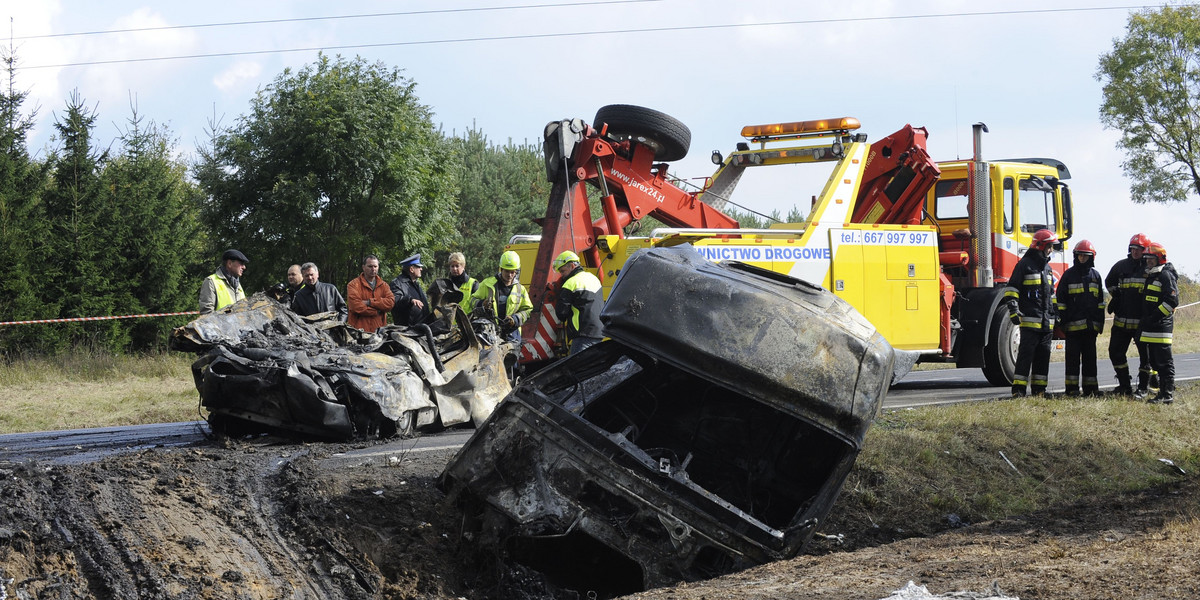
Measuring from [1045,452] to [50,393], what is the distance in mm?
11757

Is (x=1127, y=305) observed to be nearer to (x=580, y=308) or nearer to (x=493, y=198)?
(x=580, y=308)

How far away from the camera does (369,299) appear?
1098cm

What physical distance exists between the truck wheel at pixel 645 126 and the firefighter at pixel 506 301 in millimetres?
1972

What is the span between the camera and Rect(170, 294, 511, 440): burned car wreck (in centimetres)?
799

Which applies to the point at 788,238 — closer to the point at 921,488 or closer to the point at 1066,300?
the point at 1066,300

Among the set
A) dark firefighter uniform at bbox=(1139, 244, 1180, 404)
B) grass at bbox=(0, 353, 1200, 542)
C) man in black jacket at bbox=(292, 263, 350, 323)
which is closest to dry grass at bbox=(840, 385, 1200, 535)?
grass at bbox=(0, 353, 1200, 542)

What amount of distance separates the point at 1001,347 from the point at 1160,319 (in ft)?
6.91

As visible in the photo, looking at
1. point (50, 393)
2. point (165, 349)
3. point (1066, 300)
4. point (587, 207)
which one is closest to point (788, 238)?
point (587, 207)

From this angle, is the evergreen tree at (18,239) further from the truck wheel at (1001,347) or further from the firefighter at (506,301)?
the truck wheel at (1001,347)

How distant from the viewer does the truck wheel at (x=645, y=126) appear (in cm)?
1139

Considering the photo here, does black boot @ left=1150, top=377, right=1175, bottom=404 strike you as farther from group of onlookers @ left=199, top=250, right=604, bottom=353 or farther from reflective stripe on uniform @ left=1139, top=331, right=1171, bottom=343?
group of onlookers @ left=199, top=250, right=604, bottom=353

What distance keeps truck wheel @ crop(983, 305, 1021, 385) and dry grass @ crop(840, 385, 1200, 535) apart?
2.95 meters

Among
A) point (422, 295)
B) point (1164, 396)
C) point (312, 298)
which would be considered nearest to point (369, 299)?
point (422, 295)

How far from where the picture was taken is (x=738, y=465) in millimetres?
6160
